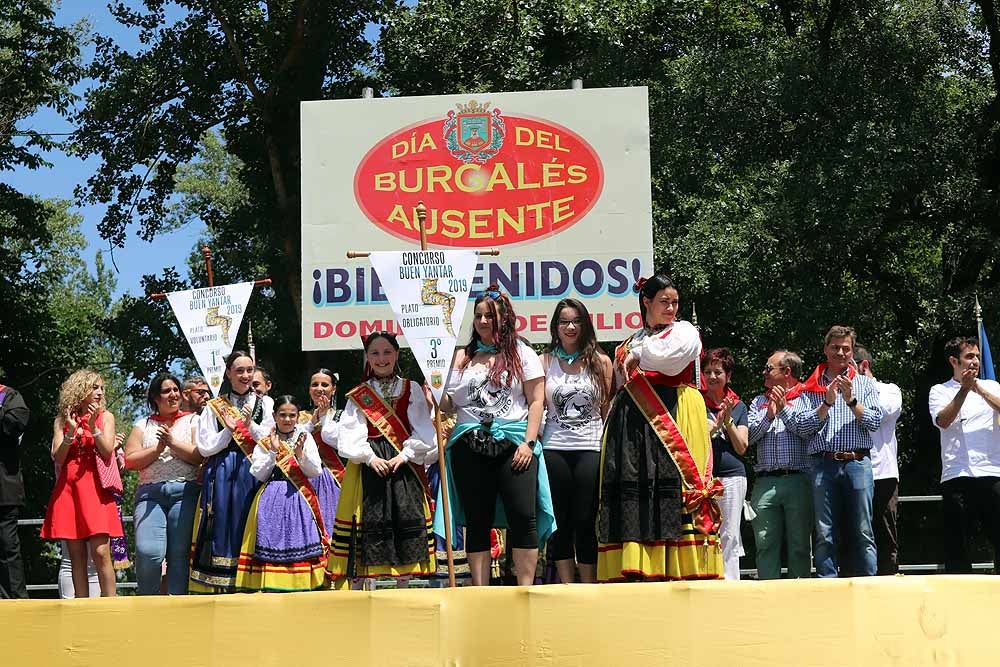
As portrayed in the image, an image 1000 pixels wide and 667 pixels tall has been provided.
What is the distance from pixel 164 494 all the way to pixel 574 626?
364 centimetres

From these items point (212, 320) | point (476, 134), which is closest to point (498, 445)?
point (212, 320)

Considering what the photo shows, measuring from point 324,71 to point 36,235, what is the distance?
4.86m

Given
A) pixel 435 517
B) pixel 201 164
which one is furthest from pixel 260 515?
pixel 201 164

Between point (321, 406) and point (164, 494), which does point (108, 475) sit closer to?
point (164, 494)

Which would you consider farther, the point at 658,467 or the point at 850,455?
the point at 850,455

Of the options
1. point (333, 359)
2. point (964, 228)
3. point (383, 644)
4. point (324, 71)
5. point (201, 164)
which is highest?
point (201, 164)

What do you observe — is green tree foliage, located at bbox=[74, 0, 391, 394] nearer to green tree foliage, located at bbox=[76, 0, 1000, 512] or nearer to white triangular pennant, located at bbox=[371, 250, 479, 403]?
green tree foliage, located at bbox=[76, 0, 1000, 512]

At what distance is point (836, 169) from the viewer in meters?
14.3

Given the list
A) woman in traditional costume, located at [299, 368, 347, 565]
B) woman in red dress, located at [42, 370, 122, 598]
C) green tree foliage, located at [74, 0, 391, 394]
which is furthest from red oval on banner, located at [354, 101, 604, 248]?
green tree foliage, located at [74, 0, 391, 394]

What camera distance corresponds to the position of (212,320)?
792 centimetres

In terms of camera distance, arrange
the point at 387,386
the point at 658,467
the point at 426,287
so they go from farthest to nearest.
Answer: the point at 387,386 → the point at 426,287 → the point at 658,467

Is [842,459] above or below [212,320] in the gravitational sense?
below

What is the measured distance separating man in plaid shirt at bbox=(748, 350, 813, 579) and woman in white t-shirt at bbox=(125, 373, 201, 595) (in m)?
3.16

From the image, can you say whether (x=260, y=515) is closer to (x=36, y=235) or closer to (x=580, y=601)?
(x=580, y=601)
